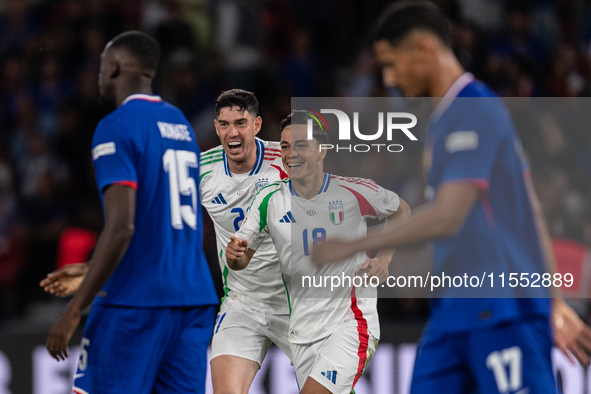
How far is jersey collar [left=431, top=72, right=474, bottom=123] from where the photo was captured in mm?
2641

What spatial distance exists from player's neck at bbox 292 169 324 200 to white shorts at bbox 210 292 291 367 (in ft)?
2.65

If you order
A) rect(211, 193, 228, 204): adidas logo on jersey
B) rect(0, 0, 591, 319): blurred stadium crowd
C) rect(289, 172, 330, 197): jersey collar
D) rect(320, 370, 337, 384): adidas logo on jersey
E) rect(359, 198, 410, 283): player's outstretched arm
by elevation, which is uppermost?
rect(0, 0, 591, 319): blurred stadium crowd

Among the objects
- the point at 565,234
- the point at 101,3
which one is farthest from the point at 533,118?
the point at 101,3

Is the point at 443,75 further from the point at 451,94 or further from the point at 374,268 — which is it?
the point at 374,268

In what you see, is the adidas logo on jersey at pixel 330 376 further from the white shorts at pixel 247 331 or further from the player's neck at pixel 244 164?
the player's neck at pixel 244 164

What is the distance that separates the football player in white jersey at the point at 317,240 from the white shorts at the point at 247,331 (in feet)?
0.63

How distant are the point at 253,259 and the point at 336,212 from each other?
653 mm

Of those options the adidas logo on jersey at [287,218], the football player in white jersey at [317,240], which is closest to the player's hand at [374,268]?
the football player in white jersey at [317,240]

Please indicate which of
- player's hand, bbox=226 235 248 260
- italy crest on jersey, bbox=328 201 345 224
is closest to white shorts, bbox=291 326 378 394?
italy crest on jersey, bbox=328 201 345 224

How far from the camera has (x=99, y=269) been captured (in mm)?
3250

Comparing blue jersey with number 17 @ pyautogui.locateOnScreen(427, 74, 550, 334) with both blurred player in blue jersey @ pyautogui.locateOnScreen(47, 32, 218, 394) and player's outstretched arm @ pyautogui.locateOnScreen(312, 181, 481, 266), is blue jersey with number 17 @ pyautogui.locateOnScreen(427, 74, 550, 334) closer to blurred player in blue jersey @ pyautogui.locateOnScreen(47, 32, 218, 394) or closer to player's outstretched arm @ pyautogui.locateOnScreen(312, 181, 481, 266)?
player's outstretched arm @ pyautogui.locateOnScreen(312, 181, 481, 266)

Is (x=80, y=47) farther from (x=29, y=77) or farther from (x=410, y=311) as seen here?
(x=410, y=311)

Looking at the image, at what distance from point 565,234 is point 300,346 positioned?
3.60 metres

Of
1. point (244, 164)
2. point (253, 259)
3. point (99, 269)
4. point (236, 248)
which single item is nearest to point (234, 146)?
point (244, 164)
